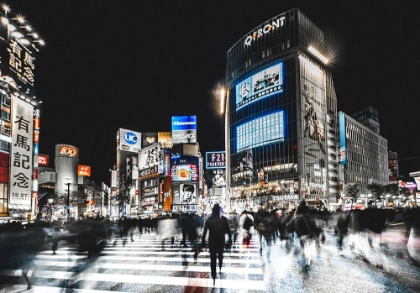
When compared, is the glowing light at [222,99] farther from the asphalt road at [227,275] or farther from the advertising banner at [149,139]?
the asphalt road at [227,275]

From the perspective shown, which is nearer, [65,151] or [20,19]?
[20,19]

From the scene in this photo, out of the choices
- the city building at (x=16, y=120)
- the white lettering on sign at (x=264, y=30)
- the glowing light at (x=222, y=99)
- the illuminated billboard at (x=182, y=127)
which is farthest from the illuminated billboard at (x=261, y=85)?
the city building at (x=16, y=120)

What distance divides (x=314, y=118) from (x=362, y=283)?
7056 cm

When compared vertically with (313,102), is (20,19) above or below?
above

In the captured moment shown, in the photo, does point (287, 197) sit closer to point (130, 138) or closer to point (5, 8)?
point (5, 8)

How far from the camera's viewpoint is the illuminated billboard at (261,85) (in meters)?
76.3

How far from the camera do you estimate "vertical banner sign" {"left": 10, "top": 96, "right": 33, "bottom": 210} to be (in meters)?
34.3

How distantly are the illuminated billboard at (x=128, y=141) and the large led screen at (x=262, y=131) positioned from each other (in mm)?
45453

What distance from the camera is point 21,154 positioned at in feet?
116

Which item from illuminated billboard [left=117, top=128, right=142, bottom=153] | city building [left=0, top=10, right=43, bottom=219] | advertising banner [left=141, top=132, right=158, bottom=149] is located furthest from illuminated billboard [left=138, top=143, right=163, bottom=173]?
city building [left=0, top=10, right=43, bottom=219]

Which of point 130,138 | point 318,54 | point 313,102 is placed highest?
point 318,54

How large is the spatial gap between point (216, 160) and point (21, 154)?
54540 millimetres

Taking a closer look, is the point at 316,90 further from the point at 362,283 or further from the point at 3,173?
the point at 362,283

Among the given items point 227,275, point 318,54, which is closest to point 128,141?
point 318,54
